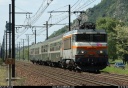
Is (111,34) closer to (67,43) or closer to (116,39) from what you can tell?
(116,39)

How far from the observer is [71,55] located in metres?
31.2

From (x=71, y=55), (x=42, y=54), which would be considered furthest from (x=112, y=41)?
(x=71, y=55)

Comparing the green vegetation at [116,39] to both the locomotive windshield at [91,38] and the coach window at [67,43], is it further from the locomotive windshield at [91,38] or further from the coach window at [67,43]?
the locomotive windshield at [91,38]

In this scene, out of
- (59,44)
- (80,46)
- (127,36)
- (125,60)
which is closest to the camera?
(80,46)

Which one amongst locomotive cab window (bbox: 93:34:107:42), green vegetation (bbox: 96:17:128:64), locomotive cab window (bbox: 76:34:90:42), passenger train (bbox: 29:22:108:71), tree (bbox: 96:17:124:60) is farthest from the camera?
tree (bbox: 96:17:124:60)

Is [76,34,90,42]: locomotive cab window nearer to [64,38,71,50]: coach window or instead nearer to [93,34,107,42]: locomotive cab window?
[93,34,107,42]: locomotive cab window

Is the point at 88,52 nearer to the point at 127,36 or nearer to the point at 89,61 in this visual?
the point at 89,61

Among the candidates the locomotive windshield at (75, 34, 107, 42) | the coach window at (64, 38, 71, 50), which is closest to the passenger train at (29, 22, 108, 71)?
the locomotive windshield at (75, 34, 107, 42)

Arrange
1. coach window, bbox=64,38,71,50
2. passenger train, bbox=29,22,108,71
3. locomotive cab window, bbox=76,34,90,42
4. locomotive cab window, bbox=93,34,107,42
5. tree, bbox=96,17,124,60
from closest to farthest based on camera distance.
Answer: passenger train, bbox=29,22,108,71 → locomotive cab window, bbox=76,34,90,42 → locomotive cab window, bbox=93,34,107,42 → coach window, bbox=64,38,71,50 → tree, bbox=96,17,124,60

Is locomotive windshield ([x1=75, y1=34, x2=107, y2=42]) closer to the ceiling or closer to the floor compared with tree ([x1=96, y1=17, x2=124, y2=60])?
closer to the floor

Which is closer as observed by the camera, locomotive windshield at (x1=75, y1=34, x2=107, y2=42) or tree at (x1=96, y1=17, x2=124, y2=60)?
locomotive windshield at (x1=75, y1=34, x2=107, y2=42)

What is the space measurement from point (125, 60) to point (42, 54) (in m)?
45.2

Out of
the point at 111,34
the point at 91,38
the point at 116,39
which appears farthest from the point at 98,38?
the point at 111,34

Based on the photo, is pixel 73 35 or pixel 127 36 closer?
pixel 73 35
